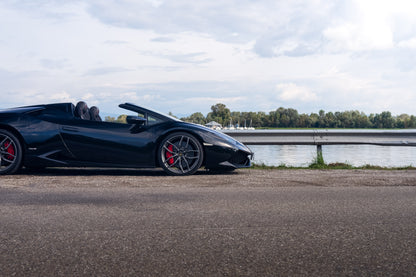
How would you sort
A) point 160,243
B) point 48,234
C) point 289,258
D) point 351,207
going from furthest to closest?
point 351,207 → point 48,234 → point 160,243 → point 289,258

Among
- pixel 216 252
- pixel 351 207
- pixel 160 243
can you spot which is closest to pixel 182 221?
pixel 160 243

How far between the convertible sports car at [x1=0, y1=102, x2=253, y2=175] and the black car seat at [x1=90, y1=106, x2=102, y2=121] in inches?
12.7

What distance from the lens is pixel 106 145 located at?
718cm

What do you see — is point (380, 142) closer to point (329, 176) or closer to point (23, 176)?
point (329, 176)

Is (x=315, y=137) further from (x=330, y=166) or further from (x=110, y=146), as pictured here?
(x=110, y=146)

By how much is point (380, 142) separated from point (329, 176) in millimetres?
3509

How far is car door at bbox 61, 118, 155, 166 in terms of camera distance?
7180 millimetres

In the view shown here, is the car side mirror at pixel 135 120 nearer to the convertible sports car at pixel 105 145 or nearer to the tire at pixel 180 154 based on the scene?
the convertible sports car at pixel 105 145

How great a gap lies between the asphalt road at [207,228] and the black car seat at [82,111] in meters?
1.47

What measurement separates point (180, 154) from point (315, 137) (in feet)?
12.8

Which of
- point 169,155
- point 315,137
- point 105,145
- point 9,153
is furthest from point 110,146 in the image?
point 315,137

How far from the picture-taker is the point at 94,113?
7.64 metres

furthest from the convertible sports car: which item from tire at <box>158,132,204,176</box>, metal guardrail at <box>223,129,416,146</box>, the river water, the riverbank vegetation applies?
metal guardrail at <box>223,129,416,146</box>

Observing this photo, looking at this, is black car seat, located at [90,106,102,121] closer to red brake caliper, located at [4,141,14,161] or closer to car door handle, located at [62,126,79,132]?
car door handle, located at [62,126,79,132]
